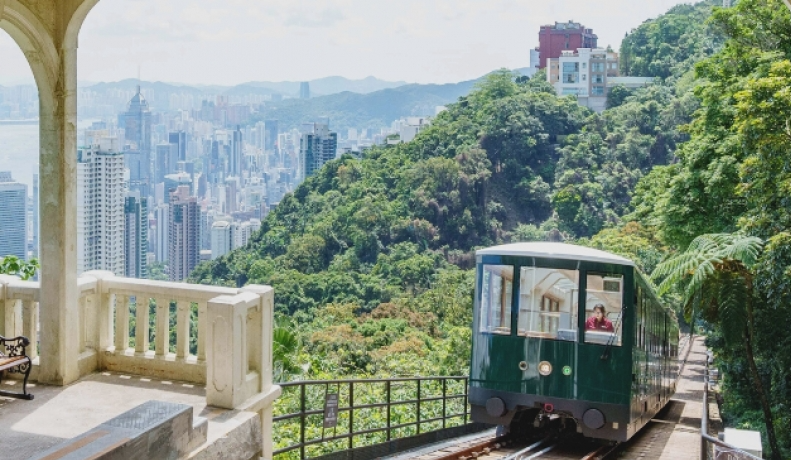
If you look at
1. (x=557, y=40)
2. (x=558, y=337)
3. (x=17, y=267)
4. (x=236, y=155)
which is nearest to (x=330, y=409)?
(x=558, y=337)

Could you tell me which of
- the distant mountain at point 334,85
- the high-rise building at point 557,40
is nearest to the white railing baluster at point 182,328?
the high-rise building at point 557,40

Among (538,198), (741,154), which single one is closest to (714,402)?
(741,154)

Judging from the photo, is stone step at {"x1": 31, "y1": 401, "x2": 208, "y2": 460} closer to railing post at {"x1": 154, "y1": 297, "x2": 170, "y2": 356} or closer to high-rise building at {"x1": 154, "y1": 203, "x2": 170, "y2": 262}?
railing post at {"x1": 154, "y1": 297, "x2": 170, "y2": 356}

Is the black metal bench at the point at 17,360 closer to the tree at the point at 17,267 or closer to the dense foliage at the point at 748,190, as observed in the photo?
the tree at the point at 17,267

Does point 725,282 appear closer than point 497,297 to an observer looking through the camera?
No

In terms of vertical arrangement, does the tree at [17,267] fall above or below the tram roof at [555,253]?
below

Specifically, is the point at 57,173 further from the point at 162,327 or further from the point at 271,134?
the point at 271,134

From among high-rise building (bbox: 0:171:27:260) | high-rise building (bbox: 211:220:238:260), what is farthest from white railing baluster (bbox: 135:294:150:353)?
high-rise building (bbox: 211:220:238:260)
